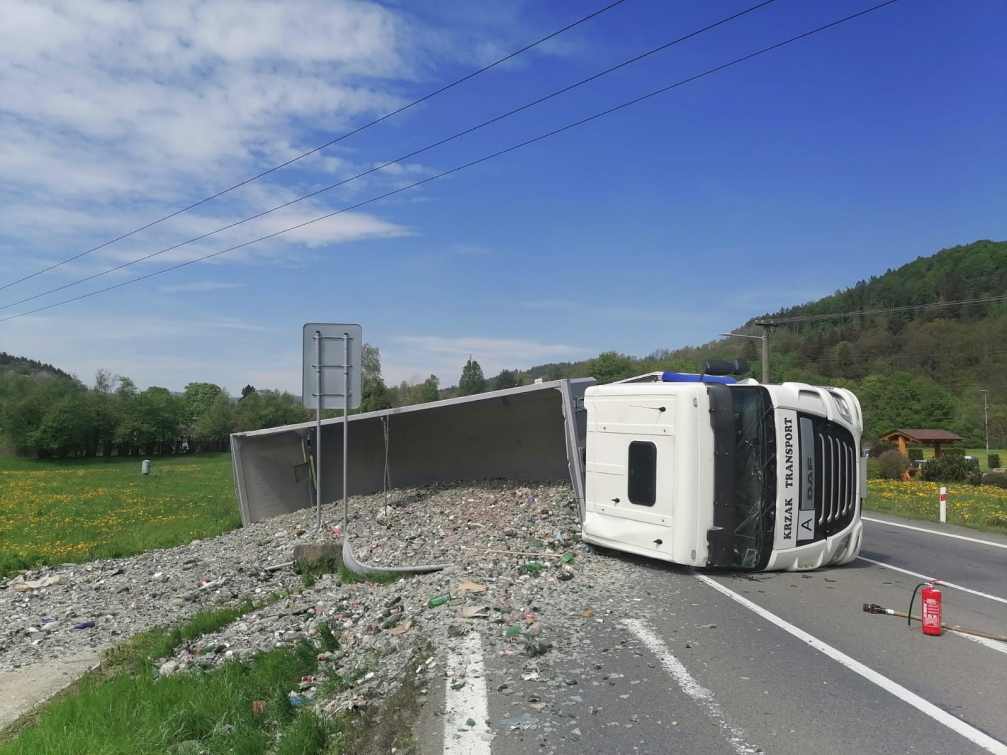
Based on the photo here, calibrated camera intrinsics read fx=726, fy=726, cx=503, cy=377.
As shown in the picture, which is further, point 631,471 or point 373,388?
point 373,388

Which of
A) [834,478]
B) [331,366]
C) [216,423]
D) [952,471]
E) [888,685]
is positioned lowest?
[216,423]

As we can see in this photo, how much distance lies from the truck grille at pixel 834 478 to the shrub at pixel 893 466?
2740 centimetres

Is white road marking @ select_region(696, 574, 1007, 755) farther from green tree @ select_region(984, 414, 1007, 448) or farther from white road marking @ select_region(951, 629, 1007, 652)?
green tree @ select_region(984, 414, 1007, 448)

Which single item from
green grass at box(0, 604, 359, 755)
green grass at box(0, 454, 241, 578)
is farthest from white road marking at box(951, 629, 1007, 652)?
green grass at box(0, 454, 241, 578)

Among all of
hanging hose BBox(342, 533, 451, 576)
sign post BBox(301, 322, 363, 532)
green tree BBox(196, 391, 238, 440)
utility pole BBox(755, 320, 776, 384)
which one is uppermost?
utility pole BBox(755, 320, 776, 384)

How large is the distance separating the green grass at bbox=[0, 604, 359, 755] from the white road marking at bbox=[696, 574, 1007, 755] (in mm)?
3212

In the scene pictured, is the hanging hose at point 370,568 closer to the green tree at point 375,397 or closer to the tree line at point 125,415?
the tree line at point 125,415

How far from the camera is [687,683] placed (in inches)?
177

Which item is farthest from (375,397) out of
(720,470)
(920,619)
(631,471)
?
(920,619)

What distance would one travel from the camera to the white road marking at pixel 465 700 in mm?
3682

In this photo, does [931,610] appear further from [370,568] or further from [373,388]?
[373,388]

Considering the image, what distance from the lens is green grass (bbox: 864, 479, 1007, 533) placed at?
54.3ft

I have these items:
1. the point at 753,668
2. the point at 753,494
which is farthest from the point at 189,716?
the point at 753,494

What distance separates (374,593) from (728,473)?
3.87 metres
